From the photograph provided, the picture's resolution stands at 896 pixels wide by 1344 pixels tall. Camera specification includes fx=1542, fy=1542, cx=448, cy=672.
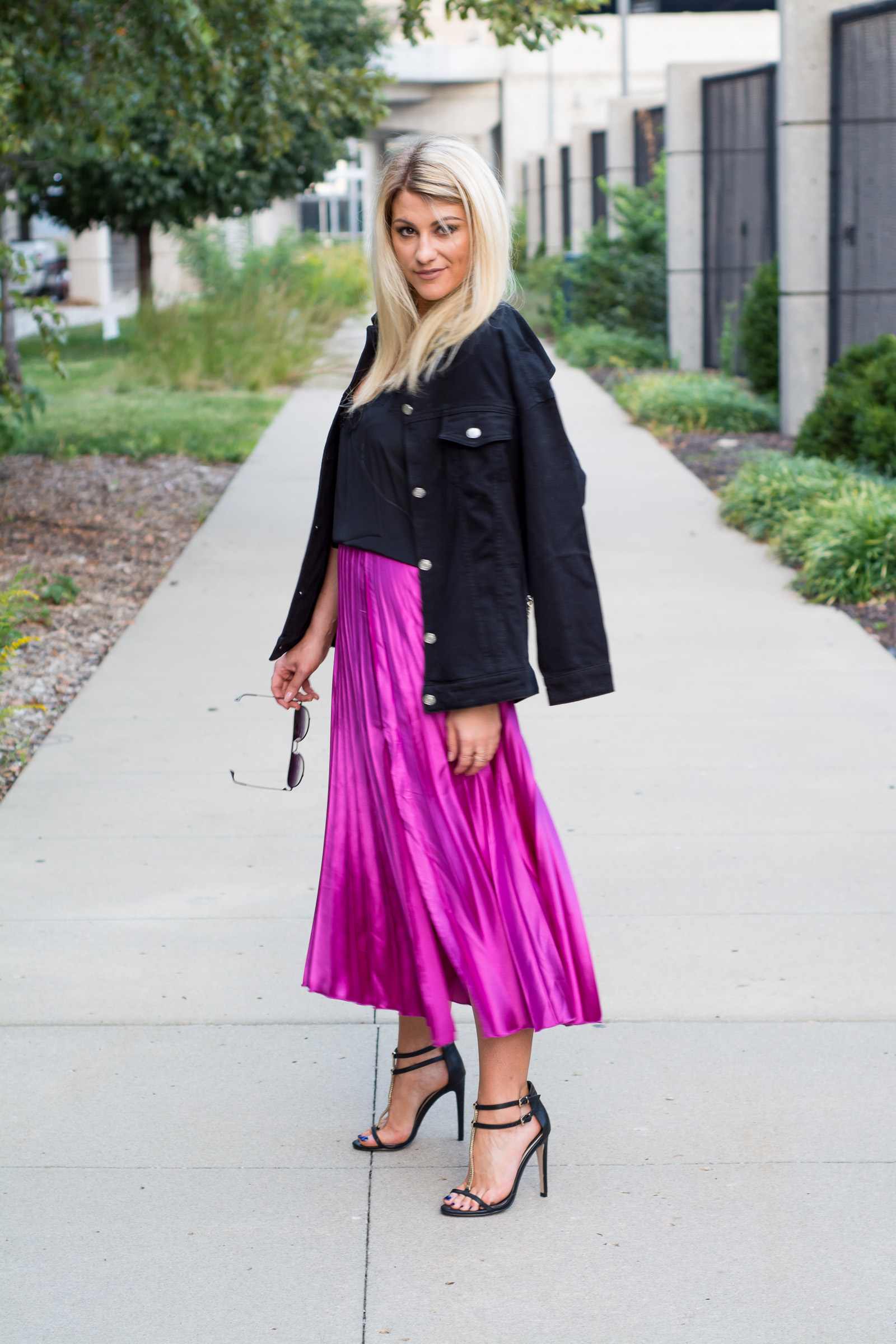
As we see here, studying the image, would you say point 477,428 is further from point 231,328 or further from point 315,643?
point 231,328

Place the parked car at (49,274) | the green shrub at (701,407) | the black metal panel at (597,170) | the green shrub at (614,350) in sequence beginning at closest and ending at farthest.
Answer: the green shrub at (701,407) < the green shrub at (614,350) < the black metal panel at (597,170) < the parked car at (49,274)

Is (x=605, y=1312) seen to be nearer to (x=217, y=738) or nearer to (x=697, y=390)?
(x=217, y=738)

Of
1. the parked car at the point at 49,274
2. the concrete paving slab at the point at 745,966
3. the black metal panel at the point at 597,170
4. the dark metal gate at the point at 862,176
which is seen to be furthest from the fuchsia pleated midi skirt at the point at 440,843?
the parked car at the point at 49,274

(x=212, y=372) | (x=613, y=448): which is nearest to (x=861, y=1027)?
(x=613, y=448)

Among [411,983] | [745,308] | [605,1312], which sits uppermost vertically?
[745,308]

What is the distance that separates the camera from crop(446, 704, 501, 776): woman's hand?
2711mm

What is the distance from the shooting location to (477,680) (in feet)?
8.80

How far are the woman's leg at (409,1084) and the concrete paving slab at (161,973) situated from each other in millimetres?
598

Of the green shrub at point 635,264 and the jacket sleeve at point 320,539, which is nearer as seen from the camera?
the jacket sleeve at point 320,539

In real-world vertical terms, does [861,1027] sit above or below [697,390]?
below

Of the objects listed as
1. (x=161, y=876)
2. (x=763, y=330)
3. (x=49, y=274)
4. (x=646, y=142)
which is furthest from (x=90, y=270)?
(x=161, y=876)

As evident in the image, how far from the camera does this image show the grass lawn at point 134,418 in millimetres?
12523

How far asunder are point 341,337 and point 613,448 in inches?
455

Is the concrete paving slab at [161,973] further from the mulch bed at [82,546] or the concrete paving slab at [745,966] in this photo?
the mulch bed at [82,546]
